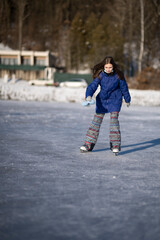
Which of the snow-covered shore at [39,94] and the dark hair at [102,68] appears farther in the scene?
the snow-covered shore at [39,94]

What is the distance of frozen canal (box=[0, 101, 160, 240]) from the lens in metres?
1.71

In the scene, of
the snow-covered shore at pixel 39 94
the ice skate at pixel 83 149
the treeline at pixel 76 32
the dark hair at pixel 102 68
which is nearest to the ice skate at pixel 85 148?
the ice skate at pixel 83 149

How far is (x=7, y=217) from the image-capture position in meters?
1.87

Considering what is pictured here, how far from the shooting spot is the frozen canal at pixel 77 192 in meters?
1.71

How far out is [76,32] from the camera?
4903 centimetres

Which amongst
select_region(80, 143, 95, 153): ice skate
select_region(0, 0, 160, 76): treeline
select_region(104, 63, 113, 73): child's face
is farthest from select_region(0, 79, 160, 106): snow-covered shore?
select_region(0, 0, 160, 76): treeline

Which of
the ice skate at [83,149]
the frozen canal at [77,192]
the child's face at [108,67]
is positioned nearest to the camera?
the frozen canal at [77,192]

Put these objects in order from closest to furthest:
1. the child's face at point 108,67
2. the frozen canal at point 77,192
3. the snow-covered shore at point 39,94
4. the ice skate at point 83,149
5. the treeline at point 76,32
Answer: the frozen canal at point 77,192, the child's face at point 108,67, the ice skate at point 83,149, the snow-covered shore at point 39,94, the treeline at point 76,32

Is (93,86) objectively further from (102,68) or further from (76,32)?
(76,32)

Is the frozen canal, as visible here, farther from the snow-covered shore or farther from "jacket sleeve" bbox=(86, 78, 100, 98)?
the snow-covered shore

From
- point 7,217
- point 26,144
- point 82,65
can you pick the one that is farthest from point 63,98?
point 82,65

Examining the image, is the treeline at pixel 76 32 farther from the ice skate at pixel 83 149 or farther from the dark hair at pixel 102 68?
the ice skate at pixel 83 149

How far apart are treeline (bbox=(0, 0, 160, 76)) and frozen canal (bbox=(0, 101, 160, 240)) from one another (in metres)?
32.1

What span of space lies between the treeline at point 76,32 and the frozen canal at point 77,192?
32067 mm
